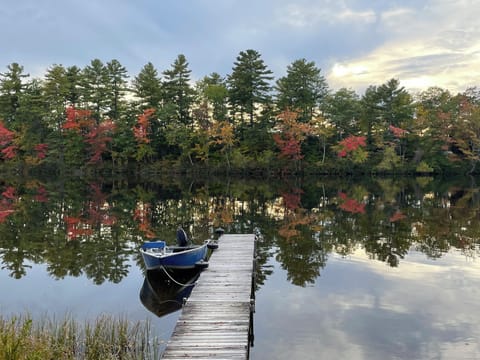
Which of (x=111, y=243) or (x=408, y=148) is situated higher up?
(x=408, y=148)

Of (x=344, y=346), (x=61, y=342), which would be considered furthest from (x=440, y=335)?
(x=61, y=342)

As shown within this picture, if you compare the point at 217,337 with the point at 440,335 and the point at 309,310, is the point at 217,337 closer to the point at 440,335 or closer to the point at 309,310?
the point at 309,310

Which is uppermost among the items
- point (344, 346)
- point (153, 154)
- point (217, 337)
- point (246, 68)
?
point (246, 68)

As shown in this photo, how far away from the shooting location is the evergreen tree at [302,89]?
5391 cm

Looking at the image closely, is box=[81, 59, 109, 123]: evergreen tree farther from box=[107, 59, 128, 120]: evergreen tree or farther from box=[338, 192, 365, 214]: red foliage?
box=[338, 192, 365, 214]: red foliage

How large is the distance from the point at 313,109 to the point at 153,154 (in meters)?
21.9

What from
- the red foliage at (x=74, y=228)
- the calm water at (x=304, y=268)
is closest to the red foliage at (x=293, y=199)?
the calm water at (x=304, y=268)

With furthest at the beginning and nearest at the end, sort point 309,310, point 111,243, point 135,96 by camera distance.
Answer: point 135,96, point 111,243, point 309,310

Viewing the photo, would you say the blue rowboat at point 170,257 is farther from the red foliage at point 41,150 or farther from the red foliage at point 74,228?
the red foliage at point 41,150

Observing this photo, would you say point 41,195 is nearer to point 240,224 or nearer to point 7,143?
point 240,224

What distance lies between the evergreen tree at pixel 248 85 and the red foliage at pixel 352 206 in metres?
26.5

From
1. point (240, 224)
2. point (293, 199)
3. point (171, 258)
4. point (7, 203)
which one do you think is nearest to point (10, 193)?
point (7, 203)

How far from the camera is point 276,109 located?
55.0 m

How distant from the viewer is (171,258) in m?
12.0
